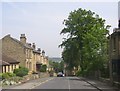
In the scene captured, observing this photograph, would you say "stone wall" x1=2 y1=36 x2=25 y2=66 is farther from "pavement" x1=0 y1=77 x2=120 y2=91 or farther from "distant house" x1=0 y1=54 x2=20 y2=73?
"pavement" x1=0 y1=77 x2=120 y2=91

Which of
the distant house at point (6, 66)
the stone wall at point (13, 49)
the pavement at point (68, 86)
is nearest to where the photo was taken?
the pavement at point (68, 86)

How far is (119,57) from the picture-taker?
112 feet

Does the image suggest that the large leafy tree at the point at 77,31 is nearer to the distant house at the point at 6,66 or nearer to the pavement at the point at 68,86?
the distant house at the point at 6,66

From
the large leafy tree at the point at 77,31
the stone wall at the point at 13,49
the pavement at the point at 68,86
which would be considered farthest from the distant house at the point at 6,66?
the large leafy tree at the point at 77,31

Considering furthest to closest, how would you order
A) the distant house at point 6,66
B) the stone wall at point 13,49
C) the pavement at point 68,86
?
the stone wall at point 13,49
the distant house at point 6,66
the pavement at point 68,86

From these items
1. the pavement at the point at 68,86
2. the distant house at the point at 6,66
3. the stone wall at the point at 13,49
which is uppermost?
the stone wall at the point at 13,49

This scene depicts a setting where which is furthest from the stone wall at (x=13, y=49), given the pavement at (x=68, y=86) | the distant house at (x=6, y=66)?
the pavement at (x=68, y=86)

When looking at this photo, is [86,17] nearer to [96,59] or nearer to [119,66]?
[96,59]

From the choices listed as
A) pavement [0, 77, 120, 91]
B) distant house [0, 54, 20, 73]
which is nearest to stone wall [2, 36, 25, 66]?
distant house [0, 54, 20, 73]

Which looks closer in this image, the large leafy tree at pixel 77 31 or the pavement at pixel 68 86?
the pavement at pixel 68 86

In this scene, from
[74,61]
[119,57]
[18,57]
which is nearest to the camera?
[119,57]

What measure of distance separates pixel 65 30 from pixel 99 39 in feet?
76.8

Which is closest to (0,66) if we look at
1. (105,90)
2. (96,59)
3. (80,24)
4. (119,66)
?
(96,59)

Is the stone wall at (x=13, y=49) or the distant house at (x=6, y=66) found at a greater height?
the stone wall at (x=13, y=49)
